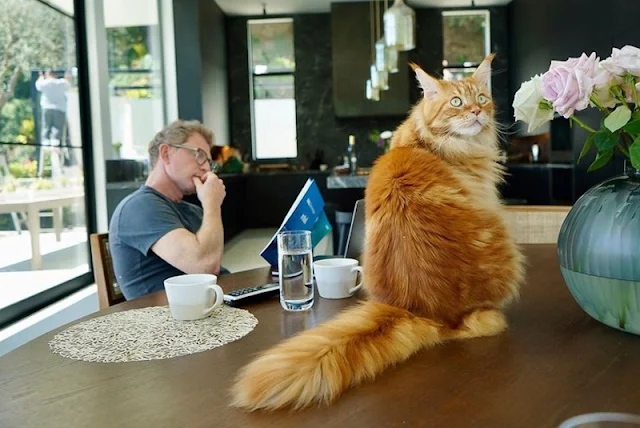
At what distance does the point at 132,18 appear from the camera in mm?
4617

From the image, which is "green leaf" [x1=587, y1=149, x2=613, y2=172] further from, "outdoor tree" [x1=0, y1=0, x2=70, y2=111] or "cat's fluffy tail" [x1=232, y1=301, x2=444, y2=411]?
"outdoor tree" [x1=0, y1=0, x2=70, y2=111]

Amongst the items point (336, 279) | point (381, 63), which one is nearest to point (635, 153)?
point (336, 279)

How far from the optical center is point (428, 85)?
1.00 m

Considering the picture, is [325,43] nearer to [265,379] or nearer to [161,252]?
[161,252]

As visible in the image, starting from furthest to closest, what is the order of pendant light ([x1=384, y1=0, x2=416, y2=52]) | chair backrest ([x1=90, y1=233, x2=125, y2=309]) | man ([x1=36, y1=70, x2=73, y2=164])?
pendant light ([x1=384, y1=0, x2=416, y2=52])
man ([x1=36, y1=70, x2=73, y2=164])
chair backrest ([x1=90, y1=233, x2=125, y2=309])

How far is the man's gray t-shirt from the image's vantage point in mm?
1668

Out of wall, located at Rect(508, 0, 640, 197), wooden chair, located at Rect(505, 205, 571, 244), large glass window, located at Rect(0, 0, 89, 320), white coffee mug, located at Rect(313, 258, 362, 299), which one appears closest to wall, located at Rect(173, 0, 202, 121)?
large glass window, located at Rect(0, 0, 89, 320)

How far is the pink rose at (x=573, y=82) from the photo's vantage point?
822 mm

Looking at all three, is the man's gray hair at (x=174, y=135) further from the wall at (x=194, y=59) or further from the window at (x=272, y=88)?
the window at (x=272, y=88)

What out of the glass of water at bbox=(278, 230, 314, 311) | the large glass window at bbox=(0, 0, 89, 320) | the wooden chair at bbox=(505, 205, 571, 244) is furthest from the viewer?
the large glass window at bbox=(0, 0, 89, 320)

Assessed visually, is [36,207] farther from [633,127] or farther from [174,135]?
[633,127]

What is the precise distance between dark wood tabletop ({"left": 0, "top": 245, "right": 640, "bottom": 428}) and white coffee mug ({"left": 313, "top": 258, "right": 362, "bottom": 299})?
9.1 inches

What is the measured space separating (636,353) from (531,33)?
6612 mm

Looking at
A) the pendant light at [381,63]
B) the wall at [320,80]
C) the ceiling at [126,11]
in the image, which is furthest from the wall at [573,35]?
the ceiling at [126,11]
